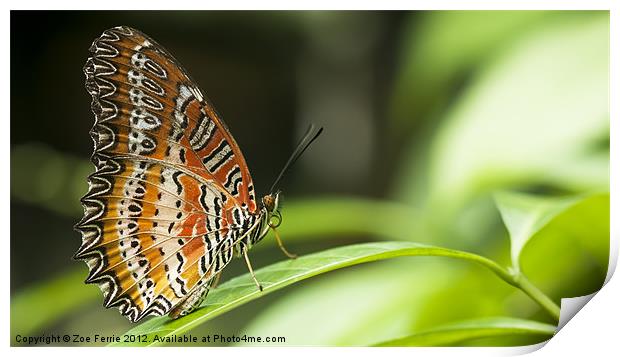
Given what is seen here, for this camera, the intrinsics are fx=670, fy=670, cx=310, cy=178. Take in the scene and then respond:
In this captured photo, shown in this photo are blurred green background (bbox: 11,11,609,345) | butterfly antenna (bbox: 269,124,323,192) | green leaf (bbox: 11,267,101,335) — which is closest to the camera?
blurred green background (bbox: 11,11,609,345)

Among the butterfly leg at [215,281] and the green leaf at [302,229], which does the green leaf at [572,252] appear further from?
the butterfly leg at [215,281]

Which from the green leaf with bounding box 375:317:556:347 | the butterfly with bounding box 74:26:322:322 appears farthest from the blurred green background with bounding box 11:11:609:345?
the butterfly with bounding box 74:26:322:322

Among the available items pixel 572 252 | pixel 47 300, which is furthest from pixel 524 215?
pixel 47 300

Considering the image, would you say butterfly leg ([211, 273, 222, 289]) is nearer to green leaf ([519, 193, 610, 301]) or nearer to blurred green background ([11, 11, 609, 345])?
blurred green background ([11, 11, 609, 345])

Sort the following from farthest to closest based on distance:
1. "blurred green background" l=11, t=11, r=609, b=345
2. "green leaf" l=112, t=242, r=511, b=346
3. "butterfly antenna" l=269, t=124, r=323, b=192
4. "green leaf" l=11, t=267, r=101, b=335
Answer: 1. "butterfly antenna" l=269, t=124, r=323, b=192
2. "green leaf" l=11, t=267, r=101, b=335
3. "blurred green background" l=11, t=11, r=609, b=345
4. "green leaf" l=112, t=242, r=511, b=346

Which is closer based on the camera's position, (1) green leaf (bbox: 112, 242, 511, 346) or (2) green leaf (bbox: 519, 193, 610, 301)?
(1) green leaf (bbox: 112, 242, 511, 346)

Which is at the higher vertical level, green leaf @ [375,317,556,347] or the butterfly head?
the butterfly head

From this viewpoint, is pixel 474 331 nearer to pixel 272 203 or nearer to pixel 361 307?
pixel 361 307
